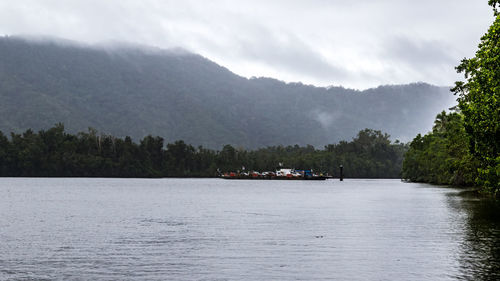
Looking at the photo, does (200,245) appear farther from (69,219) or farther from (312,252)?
(69,219)

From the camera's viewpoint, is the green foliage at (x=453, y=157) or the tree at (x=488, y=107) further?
the green foliage at (x=453, y=157)

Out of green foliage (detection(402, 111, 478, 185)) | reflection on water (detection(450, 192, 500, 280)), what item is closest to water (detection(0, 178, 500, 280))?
reflection on water (detection(450, 192, 500, 280))

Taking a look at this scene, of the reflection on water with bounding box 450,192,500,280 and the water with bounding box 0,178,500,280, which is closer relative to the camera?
the reflection on water with bounding box 450,192,500,280

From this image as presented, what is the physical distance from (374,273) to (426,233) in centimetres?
1843

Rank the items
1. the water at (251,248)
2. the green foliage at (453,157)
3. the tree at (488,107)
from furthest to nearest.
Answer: the green foliage at (453,157) < the tree at (488,107) < the water at (251,248)

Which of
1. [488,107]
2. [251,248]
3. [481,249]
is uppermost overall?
[488,107]

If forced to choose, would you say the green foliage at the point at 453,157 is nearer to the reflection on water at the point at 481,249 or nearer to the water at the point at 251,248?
the reflection on water at the point at 481,249

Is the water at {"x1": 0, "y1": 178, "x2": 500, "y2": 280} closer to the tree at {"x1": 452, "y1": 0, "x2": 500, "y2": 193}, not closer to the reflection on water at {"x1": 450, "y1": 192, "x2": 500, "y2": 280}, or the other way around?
the reflection on water at {"x1": 450, "y1": 192, "x2": 500, "y2": 280}

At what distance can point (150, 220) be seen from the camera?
2237 inches

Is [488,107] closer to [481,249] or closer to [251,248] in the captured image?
[481,249]

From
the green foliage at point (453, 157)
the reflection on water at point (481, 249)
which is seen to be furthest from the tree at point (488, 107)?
the green foliage at point (453, 157)

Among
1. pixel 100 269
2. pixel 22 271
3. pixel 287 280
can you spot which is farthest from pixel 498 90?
pixel 22 271

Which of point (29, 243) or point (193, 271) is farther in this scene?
point (29, 243)

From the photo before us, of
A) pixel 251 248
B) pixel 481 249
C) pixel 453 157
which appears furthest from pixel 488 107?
pixel 453 157
